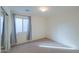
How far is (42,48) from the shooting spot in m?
1.45

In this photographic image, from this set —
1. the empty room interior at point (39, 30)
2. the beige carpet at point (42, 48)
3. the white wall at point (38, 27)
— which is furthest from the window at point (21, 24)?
the beige carpet at point (42, 48)

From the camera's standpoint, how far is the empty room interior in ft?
4.65

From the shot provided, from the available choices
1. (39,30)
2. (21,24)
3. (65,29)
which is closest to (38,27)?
(39,30)

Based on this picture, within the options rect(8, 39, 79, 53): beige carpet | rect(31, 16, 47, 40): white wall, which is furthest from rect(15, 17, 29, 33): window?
rect(8, 39, 79, 53): beige carpet

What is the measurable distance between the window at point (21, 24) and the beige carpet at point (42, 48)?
0.24 meters

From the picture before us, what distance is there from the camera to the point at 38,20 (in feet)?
5.13

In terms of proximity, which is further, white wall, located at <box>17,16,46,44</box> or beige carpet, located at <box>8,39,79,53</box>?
white wall, located at <box>17,16,46,44</box>

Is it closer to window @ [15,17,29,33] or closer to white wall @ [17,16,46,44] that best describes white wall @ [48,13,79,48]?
white wall @ [17,16,46,44]

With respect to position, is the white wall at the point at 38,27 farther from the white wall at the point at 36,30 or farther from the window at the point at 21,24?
the window at the point at 21,24

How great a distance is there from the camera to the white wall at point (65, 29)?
1553 mm

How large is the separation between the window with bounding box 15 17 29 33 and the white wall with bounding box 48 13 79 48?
14.7 inches
